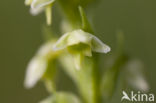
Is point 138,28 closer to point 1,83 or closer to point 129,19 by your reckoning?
point 129,19

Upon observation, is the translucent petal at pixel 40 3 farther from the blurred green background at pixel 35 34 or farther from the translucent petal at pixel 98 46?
the blurred green background at pixel 35 34

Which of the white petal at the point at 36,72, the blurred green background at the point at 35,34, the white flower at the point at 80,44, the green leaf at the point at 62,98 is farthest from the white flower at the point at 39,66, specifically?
the blurred green background at the point at 35,34

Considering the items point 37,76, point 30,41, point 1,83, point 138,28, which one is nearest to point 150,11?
point 138,28

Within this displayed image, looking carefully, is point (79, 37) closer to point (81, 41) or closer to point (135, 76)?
point (81, 41)

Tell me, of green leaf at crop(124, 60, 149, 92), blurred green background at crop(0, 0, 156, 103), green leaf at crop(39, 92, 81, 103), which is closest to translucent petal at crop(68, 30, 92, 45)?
green leaf at crop(39, 92, 81, 103)

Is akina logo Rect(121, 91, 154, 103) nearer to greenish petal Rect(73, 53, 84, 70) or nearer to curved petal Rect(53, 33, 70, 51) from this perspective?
greenish petal Rect(73, 53, 84, 70)

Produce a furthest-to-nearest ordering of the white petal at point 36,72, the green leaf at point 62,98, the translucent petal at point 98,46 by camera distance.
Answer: the white petal at point 36,72 → the green leaf at point 62,98 → the translucent petal at point 98,46

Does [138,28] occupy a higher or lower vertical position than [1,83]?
higher

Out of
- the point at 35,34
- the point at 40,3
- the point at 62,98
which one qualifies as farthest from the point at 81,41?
the point at 35,34
